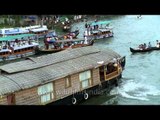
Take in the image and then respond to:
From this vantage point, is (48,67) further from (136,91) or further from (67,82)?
(136,91)

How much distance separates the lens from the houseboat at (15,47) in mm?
11648

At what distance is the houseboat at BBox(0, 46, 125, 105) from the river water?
1.05 feet

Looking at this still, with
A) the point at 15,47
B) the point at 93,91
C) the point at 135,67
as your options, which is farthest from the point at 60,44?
the point at 93,91

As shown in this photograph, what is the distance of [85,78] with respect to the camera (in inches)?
271

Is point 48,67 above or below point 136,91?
above

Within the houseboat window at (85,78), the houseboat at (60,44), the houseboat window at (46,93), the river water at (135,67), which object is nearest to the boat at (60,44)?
the houseboat at (60,44)

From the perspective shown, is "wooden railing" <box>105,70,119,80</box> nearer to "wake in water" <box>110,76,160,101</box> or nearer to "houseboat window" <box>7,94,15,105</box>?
"wake in water" <box>110,76,160,101</box>

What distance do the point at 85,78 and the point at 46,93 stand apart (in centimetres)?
97

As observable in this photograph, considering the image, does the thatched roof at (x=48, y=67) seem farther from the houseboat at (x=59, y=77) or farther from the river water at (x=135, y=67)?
the river water at (x=135, y=67)

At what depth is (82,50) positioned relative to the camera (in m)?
7.58

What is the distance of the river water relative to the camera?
7.07 m
